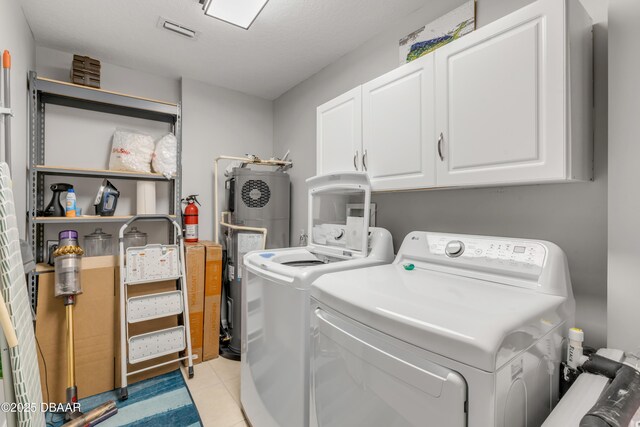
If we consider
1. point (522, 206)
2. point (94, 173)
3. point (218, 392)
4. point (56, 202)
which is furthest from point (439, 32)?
point (56, 202)

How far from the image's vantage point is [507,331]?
72 cm

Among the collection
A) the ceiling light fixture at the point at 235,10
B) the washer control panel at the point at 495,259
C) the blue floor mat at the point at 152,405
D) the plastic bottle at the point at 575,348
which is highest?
the ceiling light fixture at the point at 235,10

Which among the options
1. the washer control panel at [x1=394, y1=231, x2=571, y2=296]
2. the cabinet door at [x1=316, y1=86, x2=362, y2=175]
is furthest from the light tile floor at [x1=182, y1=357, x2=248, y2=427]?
the cabinet door at [x1=316, y1=86, x2=362, y2=175]

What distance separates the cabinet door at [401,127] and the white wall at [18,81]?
6.60 feet

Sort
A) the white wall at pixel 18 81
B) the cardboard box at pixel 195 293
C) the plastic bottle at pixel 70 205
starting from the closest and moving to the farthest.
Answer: the white wall at pixel 18 81, the plastic bottle at pixel 70 205, the cardboard box at pixel 195 293

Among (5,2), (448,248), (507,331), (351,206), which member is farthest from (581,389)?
(5,2)

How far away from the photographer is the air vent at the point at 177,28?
207 centimetres

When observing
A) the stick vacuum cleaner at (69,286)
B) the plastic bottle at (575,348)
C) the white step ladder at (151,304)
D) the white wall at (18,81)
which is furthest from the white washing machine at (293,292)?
the white wall at (18,81)

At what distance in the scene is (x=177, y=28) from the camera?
2.13 m

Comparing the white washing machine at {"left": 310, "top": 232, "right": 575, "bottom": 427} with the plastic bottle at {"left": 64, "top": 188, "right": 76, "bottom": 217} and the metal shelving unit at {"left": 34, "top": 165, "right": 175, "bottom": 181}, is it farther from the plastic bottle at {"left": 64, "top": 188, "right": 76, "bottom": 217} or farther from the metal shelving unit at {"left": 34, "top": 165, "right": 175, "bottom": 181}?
the plastic bottle at {"left": 64, "top": 188, "right": 76, "bottom": 217}

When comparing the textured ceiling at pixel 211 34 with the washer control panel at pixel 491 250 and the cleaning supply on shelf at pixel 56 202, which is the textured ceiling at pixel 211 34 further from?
the washer control panel at pixel 491 250

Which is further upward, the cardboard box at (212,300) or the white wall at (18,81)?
the white wall at (18,81)

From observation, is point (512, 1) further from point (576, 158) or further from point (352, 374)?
point (352, 374)

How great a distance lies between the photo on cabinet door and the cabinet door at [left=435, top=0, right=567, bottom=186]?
1.46 feet
